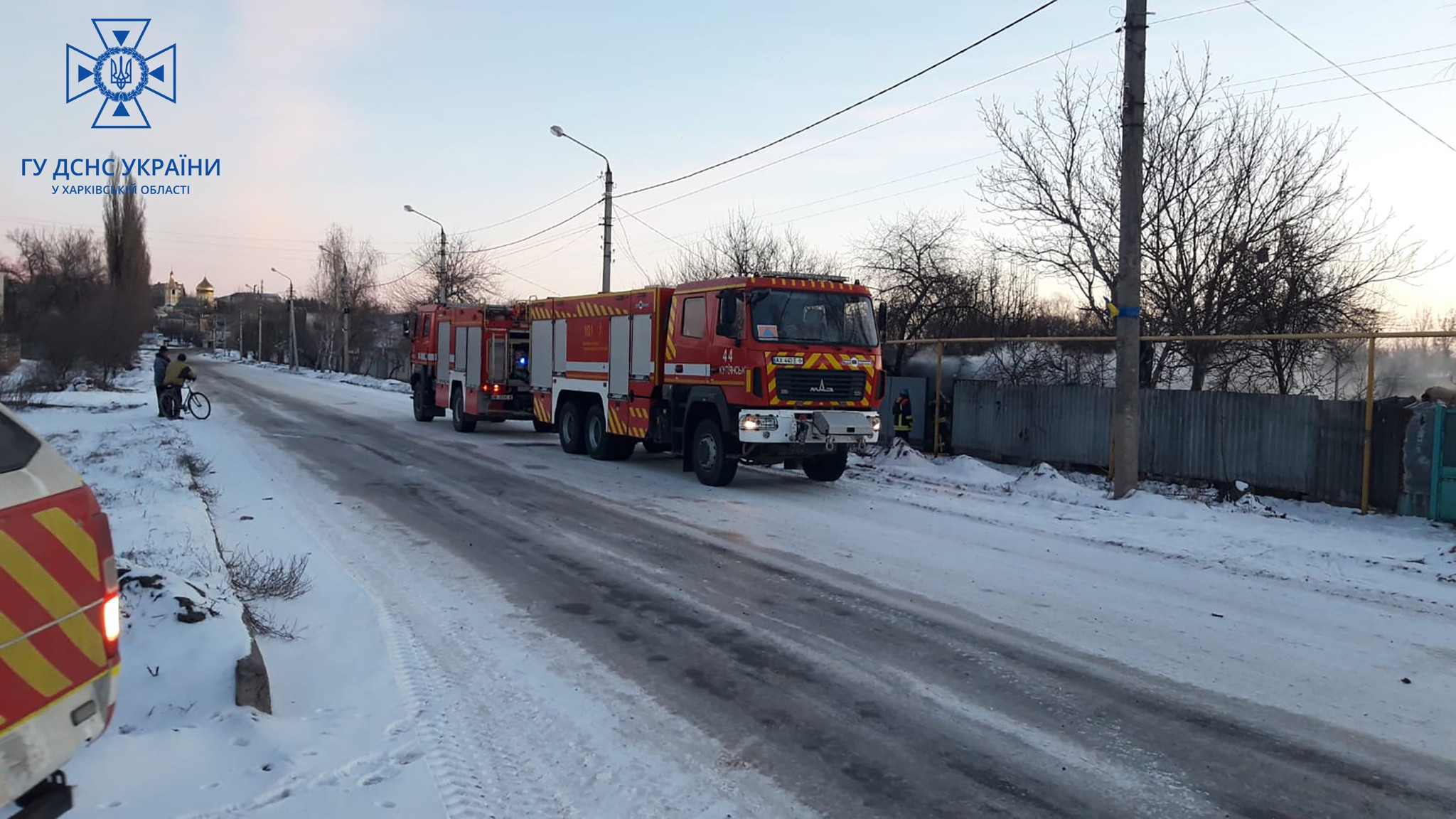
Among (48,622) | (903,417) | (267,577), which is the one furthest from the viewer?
(903,417)

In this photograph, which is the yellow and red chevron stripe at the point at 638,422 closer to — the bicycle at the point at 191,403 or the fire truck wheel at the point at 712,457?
the fire truck wheel at the point at 712,457

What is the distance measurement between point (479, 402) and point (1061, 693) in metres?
17.9

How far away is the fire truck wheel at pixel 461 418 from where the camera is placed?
2216 cm

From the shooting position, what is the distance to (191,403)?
2444cm

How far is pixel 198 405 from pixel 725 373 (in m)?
16.7

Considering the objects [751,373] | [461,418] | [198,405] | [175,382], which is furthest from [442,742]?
[198,405]

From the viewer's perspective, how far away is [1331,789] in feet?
14.1

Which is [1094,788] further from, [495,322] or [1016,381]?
[495,322]

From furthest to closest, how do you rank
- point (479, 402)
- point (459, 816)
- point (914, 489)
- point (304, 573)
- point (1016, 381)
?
1. point (479, 402)
2. point (1016, 381)
3. point (914, 489)
4. point (304, 573)
5. point (459, 816)

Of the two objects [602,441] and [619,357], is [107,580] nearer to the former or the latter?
[619,357]

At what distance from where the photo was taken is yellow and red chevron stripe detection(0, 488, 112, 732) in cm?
259

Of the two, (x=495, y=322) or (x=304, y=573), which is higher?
(x=495, y=322)

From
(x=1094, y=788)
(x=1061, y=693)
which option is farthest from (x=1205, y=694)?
(x=1094, y=788)

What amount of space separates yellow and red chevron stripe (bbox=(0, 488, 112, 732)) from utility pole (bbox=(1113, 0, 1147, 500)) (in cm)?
1168
